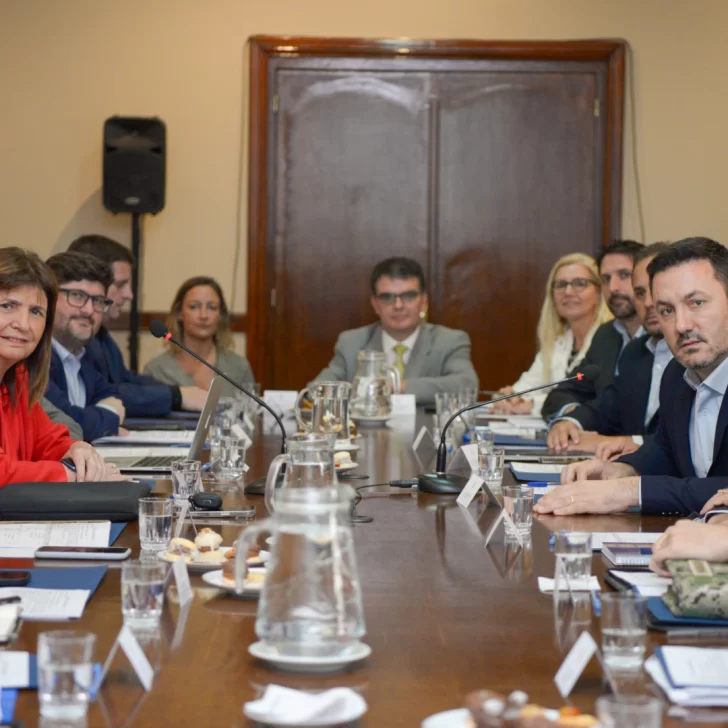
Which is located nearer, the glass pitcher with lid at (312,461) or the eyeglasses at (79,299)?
the glass pitcher with lid at (312,461)

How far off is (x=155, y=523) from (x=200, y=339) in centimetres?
376

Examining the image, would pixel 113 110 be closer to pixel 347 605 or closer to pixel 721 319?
pixel 721 319

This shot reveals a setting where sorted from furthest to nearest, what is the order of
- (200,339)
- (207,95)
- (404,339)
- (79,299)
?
(207,95) → (200,339) → (404,339) → (79,299)

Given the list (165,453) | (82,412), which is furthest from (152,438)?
(165,453)

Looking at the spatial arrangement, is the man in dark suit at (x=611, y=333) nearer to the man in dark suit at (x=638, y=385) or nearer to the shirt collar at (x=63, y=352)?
the man in dark suit at (x=638, y=385)

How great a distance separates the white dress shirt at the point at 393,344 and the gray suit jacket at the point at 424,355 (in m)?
0.02

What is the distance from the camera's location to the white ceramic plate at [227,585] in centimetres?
159

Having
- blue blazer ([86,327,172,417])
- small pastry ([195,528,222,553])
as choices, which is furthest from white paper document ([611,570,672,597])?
blue blazer ([86,327,172,417])

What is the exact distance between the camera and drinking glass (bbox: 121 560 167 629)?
1.47 metres

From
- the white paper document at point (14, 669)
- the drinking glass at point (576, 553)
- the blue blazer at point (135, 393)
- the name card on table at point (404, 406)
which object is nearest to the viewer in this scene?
the white paper document at point (14, 669)

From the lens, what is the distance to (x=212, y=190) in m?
6.37

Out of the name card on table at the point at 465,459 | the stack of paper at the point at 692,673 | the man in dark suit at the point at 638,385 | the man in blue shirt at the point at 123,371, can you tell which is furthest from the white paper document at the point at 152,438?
the stack of paper at the point at 692,673

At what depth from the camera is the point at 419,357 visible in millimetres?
5316

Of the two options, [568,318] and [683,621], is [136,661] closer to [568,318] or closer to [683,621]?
[683,621]
